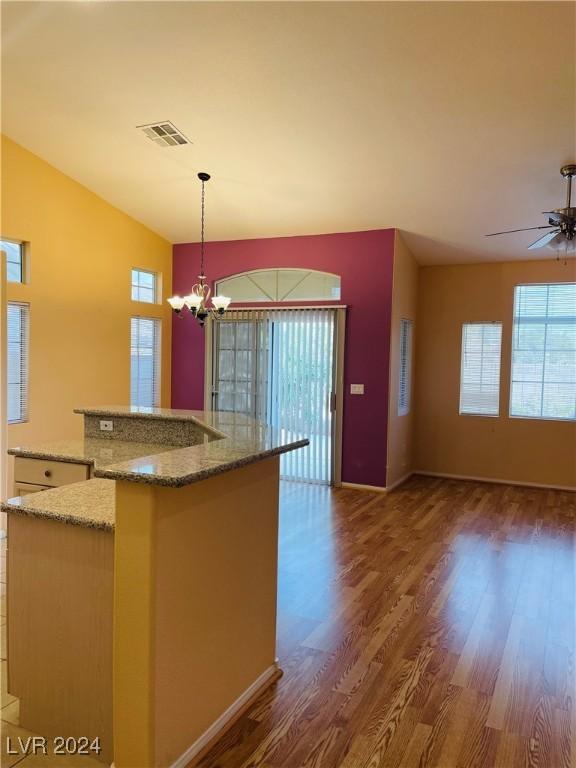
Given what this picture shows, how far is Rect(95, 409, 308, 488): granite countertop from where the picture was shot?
1603 millimetres

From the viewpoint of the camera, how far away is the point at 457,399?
686 centimetres

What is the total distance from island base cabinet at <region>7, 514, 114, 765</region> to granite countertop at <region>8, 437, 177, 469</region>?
76 centimetres

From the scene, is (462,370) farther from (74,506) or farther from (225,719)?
(74,506)

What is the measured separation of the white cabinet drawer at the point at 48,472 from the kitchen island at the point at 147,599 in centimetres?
58

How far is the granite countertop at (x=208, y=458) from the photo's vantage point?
5.26 ft

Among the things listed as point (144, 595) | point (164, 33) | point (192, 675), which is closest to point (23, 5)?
point (164, 33)

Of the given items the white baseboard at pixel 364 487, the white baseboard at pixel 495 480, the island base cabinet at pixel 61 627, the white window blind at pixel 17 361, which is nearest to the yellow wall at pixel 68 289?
the white window blind at pixel 17 361

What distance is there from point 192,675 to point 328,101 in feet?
12.2

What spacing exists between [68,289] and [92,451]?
305cm

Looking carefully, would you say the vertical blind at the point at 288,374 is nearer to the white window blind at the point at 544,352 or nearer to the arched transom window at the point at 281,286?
the arched transom window at the point at 281,286

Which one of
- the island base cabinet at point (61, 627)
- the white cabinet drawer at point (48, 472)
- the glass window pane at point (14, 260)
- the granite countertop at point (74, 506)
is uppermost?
the glass window pane at point (14, 260)

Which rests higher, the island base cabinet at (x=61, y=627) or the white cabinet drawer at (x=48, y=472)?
the white cabinet drawer at (x=48, y=472)

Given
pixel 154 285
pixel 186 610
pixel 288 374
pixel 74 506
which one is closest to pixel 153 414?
pixel 74 506

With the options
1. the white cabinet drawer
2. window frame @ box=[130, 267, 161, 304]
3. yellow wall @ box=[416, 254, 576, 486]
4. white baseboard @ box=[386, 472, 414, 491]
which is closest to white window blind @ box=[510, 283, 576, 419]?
yellow wall @ box=[416, 254, 576, 486]
